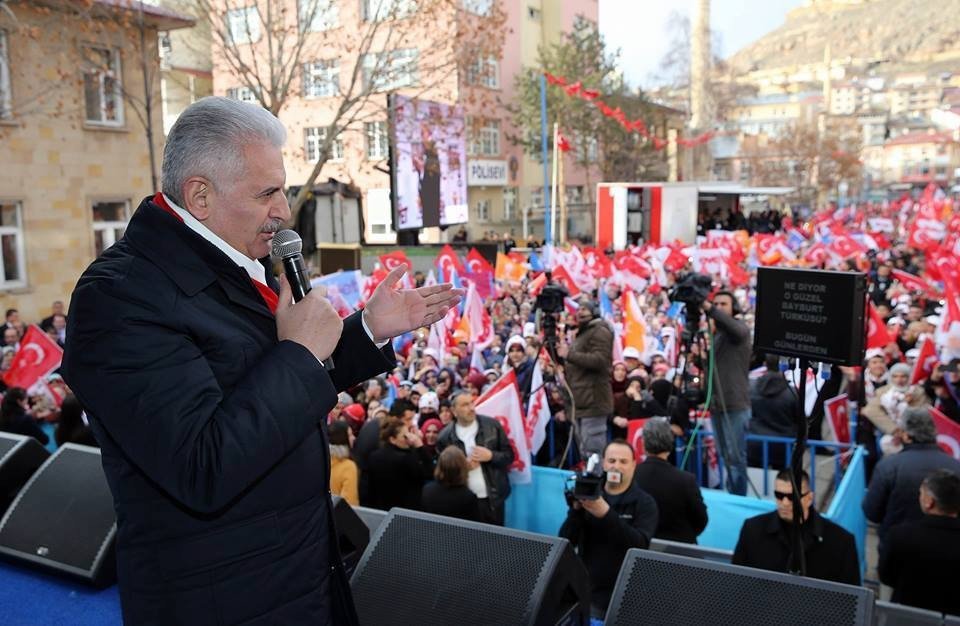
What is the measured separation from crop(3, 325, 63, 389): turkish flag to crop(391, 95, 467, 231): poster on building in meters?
11.4

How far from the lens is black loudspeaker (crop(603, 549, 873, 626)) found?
2.37 meters

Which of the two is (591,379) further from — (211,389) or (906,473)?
(211,389)

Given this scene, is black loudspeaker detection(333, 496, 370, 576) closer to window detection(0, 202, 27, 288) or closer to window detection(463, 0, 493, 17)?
window detection(463, 0, 493, 17)

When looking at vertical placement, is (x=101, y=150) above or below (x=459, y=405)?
above

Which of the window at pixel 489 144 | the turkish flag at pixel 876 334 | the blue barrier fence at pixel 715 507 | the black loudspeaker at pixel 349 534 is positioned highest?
the window at pixel 489 144

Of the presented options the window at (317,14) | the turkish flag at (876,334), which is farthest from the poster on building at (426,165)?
the turkish flag at (876,334)

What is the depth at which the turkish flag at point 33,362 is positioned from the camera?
29.6 feet

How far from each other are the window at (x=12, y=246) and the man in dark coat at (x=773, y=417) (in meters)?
15.2

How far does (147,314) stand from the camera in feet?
4.70

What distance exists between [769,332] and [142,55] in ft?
51.9

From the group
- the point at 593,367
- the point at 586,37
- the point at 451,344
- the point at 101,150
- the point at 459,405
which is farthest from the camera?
the point at 586,37

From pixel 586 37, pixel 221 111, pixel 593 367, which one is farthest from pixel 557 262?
pixel 586 37

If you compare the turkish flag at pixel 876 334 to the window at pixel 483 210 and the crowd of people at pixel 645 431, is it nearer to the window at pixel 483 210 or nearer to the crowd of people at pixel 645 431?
the crowd of people at pixel 645 431

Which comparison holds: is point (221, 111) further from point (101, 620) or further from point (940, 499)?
point (940, 499)
